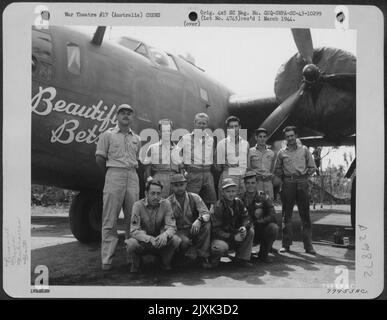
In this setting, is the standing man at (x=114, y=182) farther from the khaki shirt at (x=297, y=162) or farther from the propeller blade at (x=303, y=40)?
the propeller blade at (x=303, y=40)

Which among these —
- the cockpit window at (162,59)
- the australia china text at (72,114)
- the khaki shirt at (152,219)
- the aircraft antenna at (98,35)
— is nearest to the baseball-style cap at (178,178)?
the khaki shirt at (152,219)

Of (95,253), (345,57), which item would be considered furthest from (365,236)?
(95,253)

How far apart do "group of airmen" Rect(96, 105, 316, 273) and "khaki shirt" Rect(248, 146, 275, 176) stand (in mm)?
65

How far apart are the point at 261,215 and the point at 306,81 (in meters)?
2.27

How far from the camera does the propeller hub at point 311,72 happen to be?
223 inches

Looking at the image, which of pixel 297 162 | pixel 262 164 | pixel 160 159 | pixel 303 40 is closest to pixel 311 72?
pixel 303 40

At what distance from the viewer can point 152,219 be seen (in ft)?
13.5

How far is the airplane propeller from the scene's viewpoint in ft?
16.4

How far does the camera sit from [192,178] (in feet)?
15.4

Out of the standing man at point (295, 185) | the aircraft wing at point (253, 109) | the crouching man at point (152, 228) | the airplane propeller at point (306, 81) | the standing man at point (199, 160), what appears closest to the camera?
the crouching man at point (152, 228)

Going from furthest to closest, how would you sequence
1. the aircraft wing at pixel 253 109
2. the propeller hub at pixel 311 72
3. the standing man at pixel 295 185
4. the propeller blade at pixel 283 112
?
the aircraft wing at pixel 253 109 < the propeller blade at pixel 283 112 < the propeller hub at pixel 311 72 < the standing man at pixel 295 185

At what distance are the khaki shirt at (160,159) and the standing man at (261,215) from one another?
2.85ft

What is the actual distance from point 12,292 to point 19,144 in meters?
1.52
